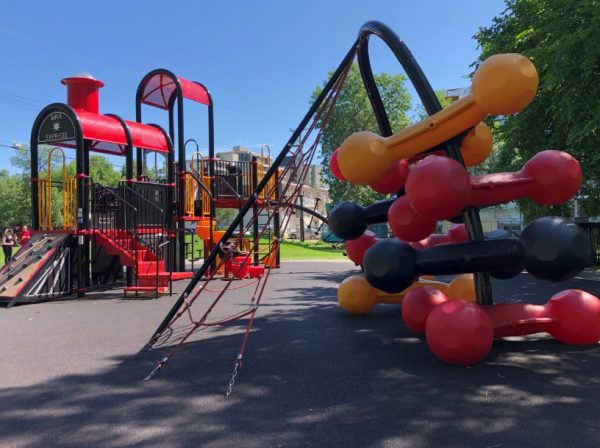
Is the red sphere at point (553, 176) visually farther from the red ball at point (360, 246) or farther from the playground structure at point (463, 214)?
the red ball at point (360, 246)

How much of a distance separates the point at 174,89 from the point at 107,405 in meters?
12.9

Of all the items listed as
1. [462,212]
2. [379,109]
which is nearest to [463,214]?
[462,212]

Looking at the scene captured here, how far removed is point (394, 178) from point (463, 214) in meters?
0.99

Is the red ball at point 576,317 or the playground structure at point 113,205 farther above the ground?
the playground structure at point 113,205

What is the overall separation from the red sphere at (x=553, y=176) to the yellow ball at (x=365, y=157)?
156 centimetres

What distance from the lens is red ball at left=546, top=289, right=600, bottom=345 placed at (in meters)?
5.32

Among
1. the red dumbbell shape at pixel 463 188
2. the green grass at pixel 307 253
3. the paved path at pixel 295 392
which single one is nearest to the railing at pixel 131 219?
the paved path at pixel 295 392

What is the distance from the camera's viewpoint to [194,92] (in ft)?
48.8

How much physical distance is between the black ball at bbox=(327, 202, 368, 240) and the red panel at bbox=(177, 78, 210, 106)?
9031 millimetres

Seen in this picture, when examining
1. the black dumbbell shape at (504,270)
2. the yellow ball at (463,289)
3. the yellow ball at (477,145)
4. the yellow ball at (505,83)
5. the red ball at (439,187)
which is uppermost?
the yellow ball at (505,83)

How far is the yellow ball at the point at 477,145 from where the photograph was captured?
6.22 metres

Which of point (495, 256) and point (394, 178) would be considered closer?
point (495, 256)

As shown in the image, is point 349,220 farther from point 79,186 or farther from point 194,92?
point 194,92

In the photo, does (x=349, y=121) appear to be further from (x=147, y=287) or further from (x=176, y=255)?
(x=147, y=287)
